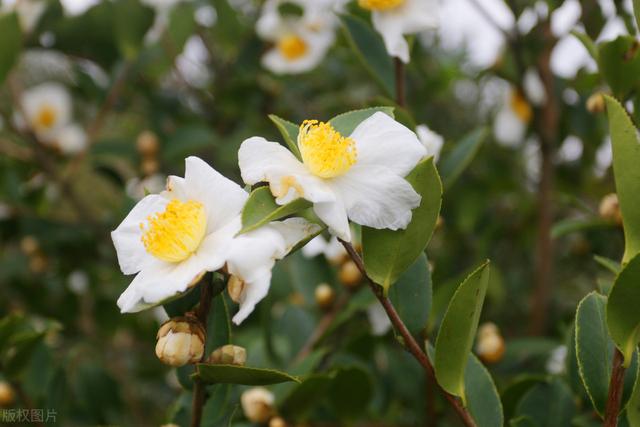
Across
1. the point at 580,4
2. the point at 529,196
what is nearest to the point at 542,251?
the point at 529,196

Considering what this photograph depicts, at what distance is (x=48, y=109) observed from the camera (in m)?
1.71

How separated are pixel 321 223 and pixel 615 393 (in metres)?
0.28

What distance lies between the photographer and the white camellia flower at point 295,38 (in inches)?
61.4

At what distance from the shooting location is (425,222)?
2.05ft

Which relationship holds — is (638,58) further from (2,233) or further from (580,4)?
(2,233)

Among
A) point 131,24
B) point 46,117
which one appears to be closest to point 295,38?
point 131,24

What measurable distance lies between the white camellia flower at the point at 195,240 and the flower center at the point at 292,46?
94cm

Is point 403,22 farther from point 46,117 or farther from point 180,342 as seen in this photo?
point 46,117

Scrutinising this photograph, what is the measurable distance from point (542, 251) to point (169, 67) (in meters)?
0.94

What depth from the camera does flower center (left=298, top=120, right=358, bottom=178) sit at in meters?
Answer: 0.64

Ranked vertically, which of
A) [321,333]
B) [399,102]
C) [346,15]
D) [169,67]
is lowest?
[321,333]

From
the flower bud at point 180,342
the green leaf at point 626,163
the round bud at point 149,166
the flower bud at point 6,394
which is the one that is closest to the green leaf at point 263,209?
the flower bud at point 180,342

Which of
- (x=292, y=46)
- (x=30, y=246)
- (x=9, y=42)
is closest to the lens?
(x=9, y=42)

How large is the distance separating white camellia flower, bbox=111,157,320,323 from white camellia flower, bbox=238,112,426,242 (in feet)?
0.09
